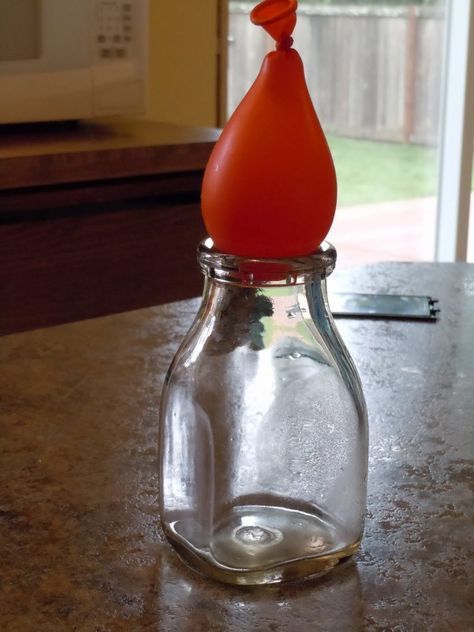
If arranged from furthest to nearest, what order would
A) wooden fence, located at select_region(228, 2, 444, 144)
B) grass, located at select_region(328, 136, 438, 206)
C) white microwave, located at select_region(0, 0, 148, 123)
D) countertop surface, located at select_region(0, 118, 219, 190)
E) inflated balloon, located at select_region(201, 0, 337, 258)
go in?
grass, located at select_region(328, 136, 438, 206) → wooden fence, located at select_region(228, 2, 444, 144) → white microwave, located at select_region(0, 0, 148, 123) → countertop surface, located at select_region(0, 118, 219, 190) → inflated balloon, located at select_region(201, 0, 337, 258)

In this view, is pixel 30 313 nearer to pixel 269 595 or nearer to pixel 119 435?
pixel 119 435

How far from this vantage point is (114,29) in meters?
1.86

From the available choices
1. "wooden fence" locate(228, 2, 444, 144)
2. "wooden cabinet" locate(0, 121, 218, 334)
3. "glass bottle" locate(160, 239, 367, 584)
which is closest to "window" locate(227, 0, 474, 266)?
"wooden fence" locate(228, 2, 444, 144)

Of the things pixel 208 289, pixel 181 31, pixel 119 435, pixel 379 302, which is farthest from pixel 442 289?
pixel 181 31

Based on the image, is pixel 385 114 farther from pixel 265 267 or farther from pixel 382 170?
pixel 265 267

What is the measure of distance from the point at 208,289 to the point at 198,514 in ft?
0.39

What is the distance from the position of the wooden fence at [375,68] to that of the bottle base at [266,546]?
2706mm

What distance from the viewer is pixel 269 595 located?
0.47 meters

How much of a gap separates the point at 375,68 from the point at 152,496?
9.57ft

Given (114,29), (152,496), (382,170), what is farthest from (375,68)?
(152,496)

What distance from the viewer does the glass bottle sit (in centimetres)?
50

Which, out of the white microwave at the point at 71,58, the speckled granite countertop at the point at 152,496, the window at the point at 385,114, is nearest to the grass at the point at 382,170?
the window at the point at 385,114

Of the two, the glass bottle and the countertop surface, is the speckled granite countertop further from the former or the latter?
the countertop surface

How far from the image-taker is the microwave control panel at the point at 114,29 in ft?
6.01
